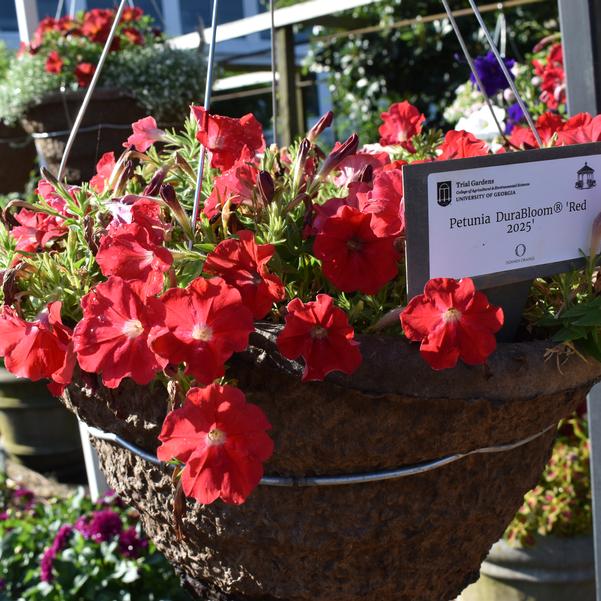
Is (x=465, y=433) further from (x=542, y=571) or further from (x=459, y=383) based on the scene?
(x=542, y=571)

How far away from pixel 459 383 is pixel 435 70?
13.0ft

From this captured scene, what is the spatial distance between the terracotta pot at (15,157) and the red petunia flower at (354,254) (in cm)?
200

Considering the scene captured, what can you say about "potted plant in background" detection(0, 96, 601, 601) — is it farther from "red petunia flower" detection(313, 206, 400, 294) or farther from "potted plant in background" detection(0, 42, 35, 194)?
"potted plant in background" detection(0, 42, 35, 194)

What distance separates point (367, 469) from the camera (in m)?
0.66

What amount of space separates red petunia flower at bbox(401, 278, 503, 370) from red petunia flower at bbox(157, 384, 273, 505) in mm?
132

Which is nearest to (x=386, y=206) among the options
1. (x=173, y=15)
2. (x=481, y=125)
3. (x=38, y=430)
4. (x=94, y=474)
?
(x=481, y=125)

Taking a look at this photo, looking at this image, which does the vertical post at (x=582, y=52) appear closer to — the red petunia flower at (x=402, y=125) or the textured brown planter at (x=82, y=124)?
the red petunia flower at (x=402, y=125)

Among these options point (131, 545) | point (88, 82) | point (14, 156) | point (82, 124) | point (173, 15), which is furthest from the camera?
point (173, 15)

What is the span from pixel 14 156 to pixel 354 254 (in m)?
2.17

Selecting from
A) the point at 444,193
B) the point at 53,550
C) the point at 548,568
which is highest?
the point at 444,193

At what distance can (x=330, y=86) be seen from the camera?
15.7 feet

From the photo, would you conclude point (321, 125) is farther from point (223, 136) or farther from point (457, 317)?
point (457, 317)

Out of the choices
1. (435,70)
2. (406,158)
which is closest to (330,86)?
(435,70)

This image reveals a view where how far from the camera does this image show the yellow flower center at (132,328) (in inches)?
23.6
